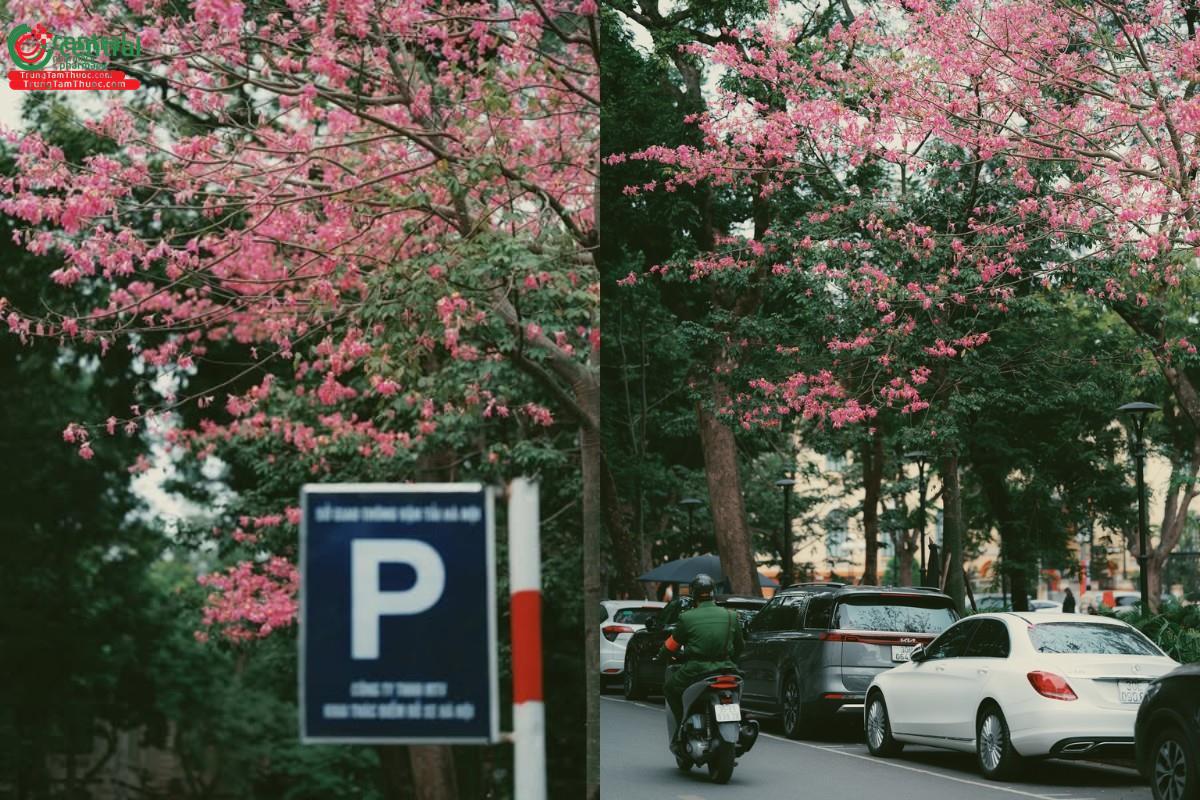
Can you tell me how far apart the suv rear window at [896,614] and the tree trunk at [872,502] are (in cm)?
32

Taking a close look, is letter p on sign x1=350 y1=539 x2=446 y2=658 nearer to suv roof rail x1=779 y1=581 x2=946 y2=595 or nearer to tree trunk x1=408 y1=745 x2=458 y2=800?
tree trunk x1=408 y1=745 x2=458 y2=800

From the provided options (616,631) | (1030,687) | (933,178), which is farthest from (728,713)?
(616,631)

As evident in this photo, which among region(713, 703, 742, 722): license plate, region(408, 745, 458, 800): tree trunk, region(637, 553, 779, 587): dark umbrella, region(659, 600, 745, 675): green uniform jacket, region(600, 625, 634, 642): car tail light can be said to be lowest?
→ region(408, 745, 458, 800): tree trunk

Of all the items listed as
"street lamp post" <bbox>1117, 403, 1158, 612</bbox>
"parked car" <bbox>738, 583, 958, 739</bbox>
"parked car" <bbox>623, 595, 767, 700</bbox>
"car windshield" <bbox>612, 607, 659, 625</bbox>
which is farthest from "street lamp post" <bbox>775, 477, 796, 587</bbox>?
"car windshield" <bbox>612, 607, 659, 625</bbox>

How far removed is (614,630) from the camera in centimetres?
1658

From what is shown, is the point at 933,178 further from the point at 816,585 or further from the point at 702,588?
the point at 702,588

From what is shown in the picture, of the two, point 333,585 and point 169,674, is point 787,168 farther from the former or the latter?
Result: point 333,585

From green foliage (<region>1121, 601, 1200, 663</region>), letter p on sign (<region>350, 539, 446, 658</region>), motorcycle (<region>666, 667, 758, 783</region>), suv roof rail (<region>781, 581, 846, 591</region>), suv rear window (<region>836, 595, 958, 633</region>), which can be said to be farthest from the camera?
suv roof rail (<region>781, 581, 846, 591</region>)

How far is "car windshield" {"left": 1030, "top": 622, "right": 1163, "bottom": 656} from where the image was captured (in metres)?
9.64

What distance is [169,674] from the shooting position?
7.24 meters

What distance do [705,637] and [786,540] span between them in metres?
1.93

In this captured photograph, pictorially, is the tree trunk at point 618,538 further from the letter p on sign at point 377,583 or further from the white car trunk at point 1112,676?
the letter p on sign at point 377,583

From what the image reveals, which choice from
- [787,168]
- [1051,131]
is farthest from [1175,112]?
[787,168]

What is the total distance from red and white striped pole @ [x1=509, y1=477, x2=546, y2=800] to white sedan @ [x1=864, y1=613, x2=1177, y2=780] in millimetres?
6055
